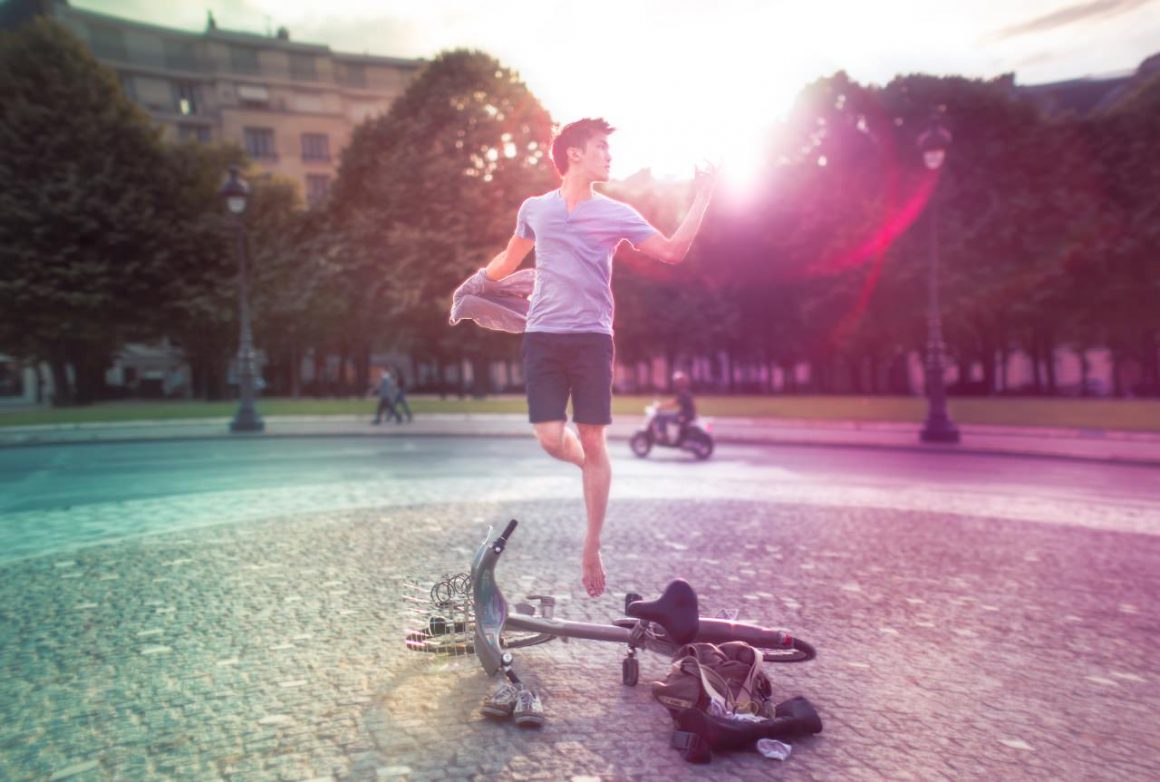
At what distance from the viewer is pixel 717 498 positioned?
31.6ft

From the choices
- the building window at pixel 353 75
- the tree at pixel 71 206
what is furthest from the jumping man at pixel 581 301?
the building window at pixel 353 75

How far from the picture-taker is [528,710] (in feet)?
9.99

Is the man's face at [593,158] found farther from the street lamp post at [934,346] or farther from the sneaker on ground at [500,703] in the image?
the street lamp post at [934,346]

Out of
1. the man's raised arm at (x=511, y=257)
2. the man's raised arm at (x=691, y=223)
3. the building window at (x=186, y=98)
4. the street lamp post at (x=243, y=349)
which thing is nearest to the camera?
the man's raised arm at (x=691, y=223)

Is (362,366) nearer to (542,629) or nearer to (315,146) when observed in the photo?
(315,146)

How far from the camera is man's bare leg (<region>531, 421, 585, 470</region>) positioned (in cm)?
368

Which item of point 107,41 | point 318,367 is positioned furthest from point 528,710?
point 107,41

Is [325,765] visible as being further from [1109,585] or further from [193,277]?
[193,277]

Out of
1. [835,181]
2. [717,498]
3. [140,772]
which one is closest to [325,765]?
[140,772]

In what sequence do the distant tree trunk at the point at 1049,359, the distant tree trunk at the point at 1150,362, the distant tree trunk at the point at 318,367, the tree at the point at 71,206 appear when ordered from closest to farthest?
1. the tree at the point at 71,206
2. the distant tree trunk at the point at 1150,362
3. the distant tree trunk at the point at 1049,359
4. the distant tree trunk at the point at 318,367

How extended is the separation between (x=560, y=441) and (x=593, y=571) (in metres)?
0.59

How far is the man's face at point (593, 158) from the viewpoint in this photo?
372 cm

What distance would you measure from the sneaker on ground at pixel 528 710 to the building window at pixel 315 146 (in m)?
66.5

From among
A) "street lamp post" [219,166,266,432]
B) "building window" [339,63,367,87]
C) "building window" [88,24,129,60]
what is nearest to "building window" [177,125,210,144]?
"building window" [88,24,129,60]
